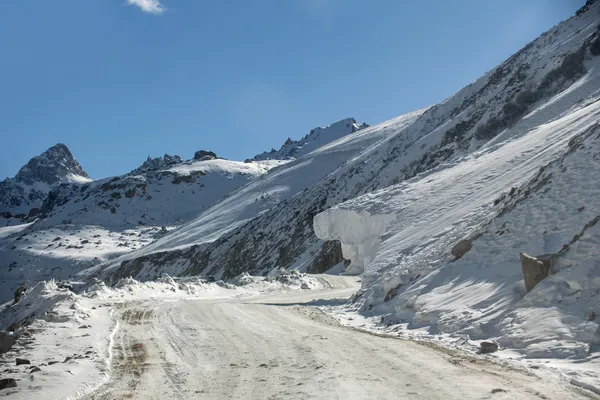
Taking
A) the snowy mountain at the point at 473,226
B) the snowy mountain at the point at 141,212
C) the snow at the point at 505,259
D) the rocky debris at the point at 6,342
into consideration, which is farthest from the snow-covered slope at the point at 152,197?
the rocky debris at the point at 6,342

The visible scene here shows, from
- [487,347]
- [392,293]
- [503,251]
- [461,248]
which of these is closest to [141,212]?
[392,293]

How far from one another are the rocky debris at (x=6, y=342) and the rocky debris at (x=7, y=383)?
168 inches

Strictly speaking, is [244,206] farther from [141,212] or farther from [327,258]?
[141,212]

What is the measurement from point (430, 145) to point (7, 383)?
55.7m

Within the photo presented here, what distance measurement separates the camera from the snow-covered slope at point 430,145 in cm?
4538

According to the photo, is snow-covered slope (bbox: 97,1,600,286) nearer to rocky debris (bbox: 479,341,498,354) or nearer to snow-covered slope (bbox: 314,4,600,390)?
snow-covered slope (bbox: 314,4,600,390)

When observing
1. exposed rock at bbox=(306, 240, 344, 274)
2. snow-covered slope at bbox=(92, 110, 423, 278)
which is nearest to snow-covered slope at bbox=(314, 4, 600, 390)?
exposed rock at bbox=(306, 240, 344, 274)

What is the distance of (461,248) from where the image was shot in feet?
49.4

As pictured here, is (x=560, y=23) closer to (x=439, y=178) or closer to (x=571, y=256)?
(x=439, y=178)

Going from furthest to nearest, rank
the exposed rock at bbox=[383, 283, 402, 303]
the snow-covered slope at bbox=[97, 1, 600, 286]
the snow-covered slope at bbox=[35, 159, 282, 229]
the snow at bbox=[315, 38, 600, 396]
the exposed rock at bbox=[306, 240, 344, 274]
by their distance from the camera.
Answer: the snow-covered slope at bbox=[35, 159, 282, 229] → the exposed rock at bbox=[306, 240, 344, 274] → the snow-covered slope at bbox=[97, 1, 600, 286] → the exposed rock at bbox=[383, 283, 402, 303] → the snow at bbox=[315, 38, 600, 396]

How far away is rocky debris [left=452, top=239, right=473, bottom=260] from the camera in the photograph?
48.8 ft

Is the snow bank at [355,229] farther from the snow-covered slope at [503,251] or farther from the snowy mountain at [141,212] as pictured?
the snowy mountain at [141,212]

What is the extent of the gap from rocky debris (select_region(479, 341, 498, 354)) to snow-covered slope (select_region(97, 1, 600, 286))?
78.7 feet

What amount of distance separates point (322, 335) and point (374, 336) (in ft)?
3.75
